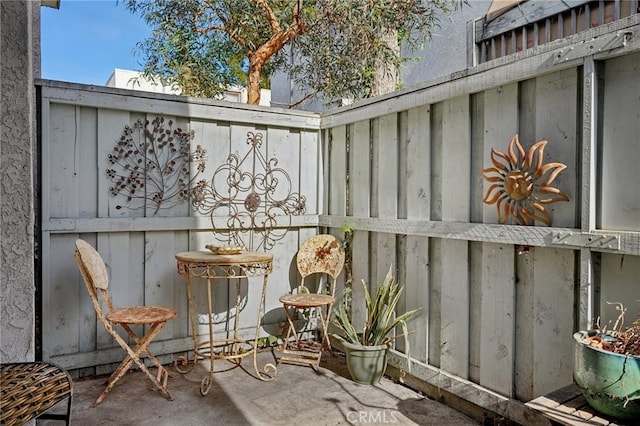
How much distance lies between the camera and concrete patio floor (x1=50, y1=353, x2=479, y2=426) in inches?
94.3

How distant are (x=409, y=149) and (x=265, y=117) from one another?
48.8 inches

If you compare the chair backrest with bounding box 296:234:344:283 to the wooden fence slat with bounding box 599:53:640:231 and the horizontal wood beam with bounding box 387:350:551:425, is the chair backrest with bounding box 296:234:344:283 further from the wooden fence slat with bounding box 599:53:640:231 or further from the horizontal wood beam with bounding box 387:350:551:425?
the wooden fence slat with bounding box 599:53:640:231

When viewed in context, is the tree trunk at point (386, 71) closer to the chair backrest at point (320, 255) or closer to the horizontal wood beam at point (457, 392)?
the chair backrest at point (320, 255)

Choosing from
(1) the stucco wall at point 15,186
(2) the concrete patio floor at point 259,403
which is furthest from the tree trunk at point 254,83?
(1) the stucco wall at point 15,186

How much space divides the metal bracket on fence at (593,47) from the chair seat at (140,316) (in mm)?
2402

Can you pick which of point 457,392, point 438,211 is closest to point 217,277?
point 438,211

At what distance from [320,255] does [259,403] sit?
1257 millimetres

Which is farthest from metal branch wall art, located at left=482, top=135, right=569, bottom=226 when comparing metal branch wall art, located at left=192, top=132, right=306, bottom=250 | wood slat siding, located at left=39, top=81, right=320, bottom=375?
wood slat siding, located at left=39, top=81, right=320, bottom=375

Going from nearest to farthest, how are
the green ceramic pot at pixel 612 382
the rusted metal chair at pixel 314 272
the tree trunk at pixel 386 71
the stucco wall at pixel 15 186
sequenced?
the green ceramic pot at pixel 612 382 → the stucco wall at pixel 15 186 → the rusted metal chair at pixel 314 272 → the tree trunk at pixel 386 71

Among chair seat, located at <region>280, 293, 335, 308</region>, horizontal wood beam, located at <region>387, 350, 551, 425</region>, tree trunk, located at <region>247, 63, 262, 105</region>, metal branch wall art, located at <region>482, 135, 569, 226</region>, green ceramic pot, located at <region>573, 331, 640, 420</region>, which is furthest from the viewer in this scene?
tree trunk, located at <region>247, 63, 262, 105</region>

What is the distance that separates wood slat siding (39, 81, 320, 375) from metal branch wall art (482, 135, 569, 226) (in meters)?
1.88

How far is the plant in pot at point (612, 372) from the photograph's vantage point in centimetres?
151

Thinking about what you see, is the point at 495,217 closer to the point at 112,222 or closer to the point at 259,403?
the point at 259,403

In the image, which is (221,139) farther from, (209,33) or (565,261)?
(565,261)
